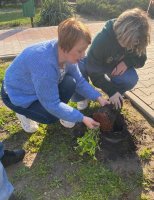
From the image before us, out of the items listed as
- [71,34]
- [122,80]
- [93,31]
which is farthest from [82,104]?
[93,31]

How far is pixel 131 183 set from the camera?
3.01 meters

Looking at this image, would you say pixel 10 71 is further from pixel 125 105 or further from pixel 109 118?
pixel 125 105

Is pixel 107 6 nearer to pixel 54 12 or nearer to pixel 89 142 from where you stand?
pixel 54 12

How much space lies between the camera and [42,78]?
2922mm

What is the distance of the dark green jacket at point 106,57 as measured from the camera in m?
3.59

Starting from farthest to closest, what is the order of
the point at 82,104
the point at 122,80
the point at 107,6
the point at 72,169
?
the point at 107,6 < the point at 82,104 < the point at 122,80 < the point at 72,169

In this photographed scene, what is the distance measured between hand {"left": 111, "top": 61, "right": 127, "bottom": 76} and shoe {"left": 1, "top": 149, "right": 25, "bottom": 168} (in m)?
1.41

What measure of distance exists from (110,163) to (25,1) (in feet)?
22.2

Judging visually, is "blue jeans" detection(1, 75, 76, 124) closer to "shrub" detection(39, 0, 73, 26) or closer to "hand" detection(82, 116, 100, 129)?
"hand" detection(82, 116, 100, 129)

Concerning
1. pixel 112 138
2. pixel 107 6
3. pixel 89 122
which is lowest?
pixel 107 6

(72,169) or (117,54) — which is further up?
(117,54)

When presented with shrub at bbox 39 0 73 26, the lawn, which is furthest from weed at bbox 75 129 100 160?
shrub at bbox 39 0 73 26

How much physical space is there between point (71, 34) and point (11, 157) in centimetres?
135

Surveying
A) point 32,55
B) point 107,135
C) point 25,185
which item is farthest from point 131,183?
point 32,55
